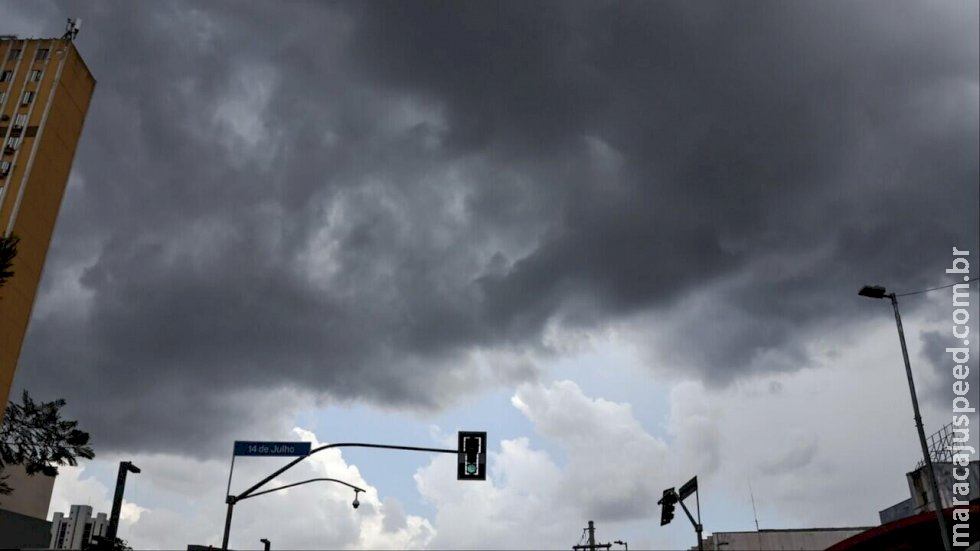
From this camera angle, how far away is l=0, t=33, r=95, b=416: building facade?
5238cm

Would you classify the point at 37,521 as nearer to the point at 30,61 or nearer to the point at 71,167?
the point at 71,167

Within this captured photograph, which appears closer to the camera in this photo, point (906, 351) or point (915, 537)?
point (906, 351)

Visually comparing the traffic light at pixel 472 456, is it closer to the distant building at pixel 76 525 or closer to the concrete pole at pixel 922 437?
the concrete pole at pixel 922 437

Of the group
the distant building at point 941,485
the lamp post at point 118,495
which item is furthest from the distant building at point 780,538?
the lamp post at point 118,495

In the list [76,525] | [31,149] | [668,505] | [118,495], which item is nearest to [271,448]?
[668,505]

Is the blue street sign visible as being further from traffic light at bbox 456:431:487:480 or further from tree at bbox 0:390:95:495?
tree at bbox 0:390:95:495

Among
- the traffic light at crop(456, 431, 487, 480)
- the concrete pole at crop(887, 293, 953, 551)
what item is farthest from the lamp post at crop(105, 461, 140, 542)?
the concrete pole at crop(887, 293, 953, 551)

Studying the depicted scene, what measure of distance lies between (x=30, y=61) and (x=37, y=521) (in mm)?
37438

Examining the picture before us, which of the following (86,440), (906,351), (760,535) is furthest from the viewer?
(760,535)

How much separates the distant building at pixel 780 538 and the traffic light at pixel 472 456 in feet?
175

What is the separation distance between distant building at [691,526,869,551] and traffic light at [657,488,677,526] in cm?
4782

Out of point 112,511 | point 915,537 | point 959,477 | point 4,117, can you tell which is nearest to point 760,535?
point 959,477

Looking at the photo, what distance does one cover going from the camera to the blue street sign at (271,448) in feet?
74.3

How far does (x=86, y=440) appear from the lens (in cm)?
4078
